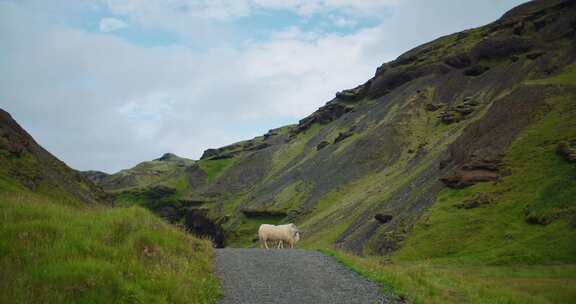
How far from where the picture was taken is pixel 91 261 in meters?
10.6

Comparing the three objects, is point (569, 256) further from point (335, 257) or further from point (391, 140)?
point (391, 140)

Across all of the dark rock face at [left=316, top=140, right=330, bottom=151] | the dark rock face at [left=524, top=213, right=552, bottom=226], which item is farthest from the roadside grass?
the dark rock face at [left=316, top=140, right=330, bottom=151]

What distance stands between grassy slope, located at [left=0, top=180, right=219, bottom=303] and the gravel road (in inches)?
34.5

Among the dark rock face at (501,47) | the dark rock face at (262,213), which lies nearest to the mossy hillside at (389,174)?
the dark rock face at (262,213)

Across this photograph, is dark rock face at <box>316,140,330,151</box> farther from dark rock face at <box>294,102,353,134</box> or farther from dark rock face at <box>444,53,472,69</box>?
dark rock face at <box>444,53,472,69</box>

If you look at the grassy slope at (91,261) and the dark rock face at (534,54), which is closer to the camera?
the grassy slope at (91,261)

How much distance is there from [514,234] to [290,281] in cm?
2185

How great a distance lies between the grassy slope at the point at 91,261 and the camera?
9.24 meters

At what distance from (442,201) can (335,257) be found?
73.2ft

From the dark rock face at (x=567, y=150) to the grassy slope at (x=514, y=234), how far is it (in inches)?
17.1

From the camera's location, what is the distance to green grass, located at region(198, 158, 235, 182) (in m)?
161

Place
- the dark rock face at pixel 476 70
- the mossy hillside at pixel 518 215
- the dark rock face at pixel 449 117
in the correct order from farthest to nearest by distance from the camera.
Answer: the dark rock face at pixel 476 70 → the dark rock face at pixel 449 117 → the mossy hillside at pixel 518 215

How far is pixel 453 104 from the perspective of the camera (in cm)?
8144

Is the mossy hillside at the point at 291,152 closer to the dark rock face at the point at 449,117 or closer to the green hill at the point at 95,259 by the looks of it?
the dark rock face at the point at 449,117
